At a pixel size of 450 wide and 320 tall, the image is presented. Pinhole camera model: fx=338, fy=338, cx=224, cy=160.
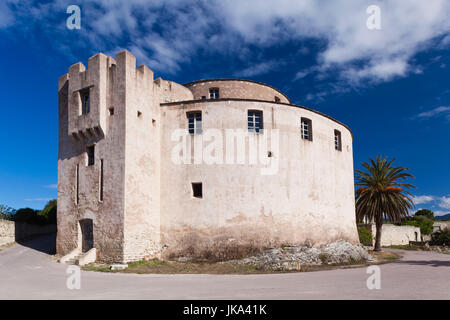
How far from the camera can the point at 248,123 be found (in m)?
22.0

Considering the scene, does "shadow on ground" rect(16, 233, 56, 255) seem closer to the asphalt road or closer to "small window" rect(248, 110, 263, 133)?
the asphalt road

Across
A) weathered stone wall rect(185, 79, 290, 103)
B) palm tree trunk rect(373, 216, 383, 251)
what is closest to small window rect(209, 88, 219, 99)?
weathered stone wall rect(185, 79, 290, 103)

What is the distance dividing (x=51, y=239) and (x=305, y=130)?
22.1 m

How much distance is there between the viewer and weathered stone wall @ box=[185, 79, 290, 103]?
25844mm

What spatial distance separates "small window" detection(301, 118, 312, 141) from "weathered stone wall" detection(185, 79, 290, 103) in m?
4.22

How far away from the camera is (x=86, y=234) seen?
2066cm

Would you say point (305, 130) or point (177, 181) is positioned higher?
point (305, 130)

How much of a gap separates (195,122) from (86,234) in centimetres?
966

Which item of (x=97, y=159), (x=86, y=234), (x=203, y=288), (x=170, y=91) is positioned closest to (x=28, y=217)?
(x=86, y=234)

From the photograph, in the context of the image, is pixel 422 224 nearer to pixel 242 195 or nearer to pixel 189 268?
pixel 242 195

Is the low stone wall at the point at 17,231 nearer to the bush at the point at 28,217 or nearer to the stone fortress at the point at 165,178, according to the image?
the bush at the point at 28,217

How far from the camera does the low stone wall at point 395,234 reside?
4269cm

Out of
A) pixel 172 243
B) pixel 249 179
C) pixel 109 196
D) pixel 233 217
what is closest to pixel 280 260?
pixel 233 217
